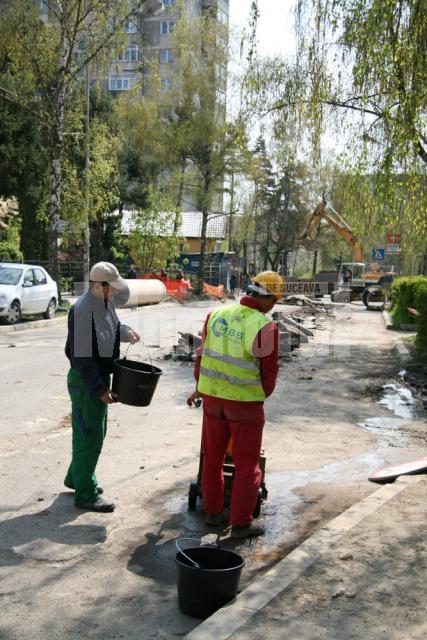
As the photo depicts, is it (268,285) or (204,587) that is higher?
(268,285)

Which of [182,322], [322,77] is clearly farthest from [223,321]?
[182,322]

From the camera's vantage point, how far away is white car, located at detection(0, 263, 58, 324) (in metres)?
19.4

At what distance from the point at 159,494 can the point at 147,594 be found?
181cm

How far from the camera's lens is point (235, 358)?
16.7 ft

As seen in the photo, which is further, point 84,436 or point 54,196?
point 54,196

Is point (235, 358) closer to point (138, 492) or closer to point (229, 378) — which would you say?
point (229, 378)

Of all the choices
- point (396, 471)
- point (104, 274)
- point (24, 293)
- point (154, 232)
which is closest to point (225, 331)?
point (104, 274)

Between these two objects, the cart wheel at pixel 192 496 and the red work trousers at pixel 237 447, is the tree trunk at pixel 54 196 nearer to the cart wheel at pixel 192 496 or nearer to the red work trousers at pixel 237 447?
the cart wheel at pixel 192 496

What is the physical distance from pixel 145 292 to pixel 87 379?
1009 inches

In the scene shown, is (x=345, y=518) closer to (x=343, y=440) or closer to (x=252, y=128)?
(x=343, y=440)

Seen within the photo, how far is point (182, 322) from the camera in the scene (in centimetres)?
2266

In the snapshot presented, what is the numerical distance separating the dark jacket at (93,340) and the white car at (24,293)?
14.2 metres

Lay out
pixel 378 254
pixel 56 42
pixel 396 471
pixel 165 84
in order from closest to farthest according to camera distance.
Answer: pixel 396 471
pixel 56 42
pixel 378 254
pixel 165 84

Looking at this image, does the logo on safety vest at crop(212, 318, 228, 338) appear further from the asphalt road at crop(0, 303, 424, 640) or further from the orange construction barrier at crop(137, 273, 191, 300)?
the orange construction barrier at crop(137, 273, 191, 300)
